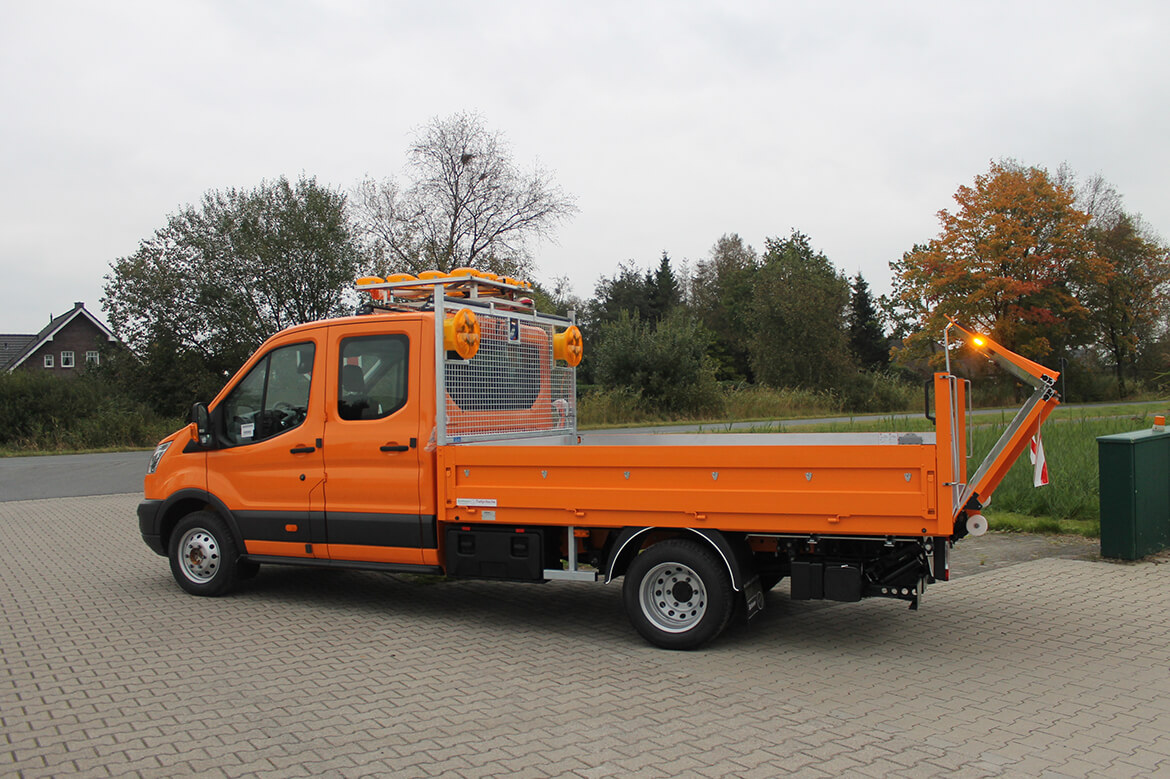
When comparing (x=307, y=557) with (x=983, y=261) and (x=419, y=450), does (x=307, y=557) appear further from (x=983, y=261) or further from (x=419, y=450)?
(x=983, y=261)

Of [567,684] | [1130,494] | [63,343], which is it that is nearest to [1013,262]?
[1130,494]

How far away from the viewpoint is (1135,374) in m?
45.7

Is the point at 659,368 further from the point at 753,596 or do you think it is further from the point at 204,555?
the point at 753,596

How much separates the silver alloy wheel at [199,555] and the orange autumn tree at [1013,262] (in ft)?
124

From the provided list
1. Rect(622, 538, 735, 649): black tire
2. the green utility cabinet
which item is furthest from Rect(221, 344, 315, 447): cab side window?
the green utility cabinet

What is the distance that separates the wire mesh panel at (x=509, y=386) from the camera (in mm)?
6730

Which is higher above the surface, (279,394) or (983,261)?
(983,261)

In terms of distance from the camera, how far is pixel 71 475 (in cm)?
1909

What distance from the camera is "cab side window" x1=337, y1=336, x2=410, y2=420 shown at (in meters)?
6.66

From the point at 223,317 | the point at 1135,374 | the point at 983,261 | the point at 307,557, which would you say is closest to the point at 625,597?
the point at 307,557

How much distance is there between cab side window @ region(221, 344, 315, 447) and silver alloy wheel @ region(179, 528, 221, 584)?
870 millimetres

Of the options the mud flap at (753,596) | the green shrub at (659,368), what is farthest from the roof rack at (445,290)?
the green shrub at (659,368)

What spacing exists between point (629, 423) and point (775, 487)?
83.8 feet

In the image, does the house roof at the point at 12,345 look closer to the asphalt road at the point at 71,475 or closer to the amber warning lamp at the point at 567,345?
the asphalt road at the point at 71,475
